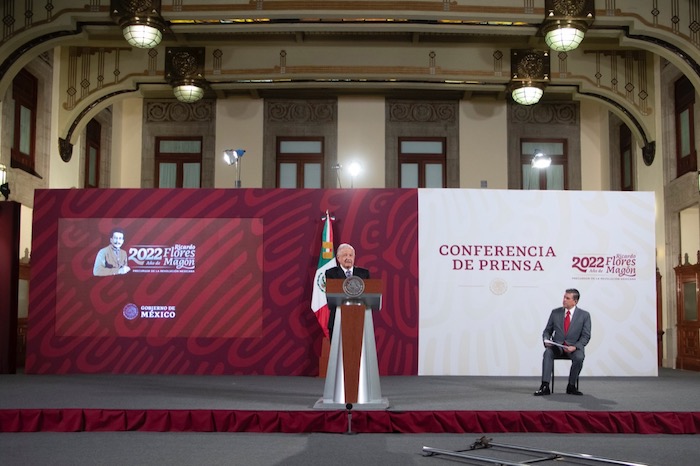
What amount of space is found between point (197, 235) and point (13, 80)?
150 inches

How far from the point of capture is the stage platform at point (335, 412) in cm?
593

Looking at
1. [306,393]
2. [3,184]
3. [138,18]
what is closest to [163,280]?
[3,184]

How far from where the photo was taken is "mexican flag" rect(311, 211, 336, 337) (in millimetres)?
9281

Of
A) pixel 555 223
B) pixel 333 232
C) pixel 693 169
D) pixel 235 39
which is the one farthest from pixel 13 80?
pixel 693 169

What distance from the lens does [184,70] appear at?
12.7 m

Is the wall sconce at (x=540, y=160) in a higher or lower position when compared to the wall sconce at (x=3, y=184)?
higher

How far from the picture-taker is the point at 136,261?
9.64 metres

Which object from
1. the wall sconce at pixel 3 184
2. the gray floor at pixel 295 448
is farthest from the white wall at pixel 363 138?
the gray floor at pixel 295 448

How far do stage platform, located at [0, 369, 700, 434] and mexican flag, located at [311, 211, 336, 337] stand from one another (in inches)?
67.6

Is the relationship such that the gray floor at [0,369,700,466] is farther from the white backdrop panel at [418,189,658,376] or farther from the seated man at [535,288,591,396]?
the white backdrop panel at [418,189,658,376]

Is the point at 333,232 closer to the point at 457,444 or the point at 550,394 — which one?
the point at 550,394

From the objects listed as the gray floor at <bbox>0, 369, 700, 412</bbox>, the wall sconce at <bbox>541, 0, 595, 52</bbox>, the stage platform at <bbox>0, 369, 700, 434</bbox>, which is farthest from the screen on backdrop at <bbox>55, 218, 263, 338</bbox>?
the wall sconce at <bbox>541, 0, 595, 52</bbox>

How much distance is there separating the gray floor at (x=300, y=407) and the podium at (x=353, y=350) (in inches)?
10.1

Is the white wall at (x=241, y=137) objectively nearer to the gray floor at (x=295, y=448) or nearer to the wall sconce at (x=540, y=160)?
the wall sconce at (x=540, y=160)
